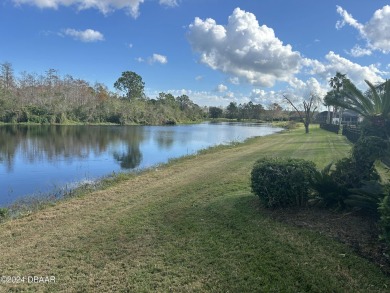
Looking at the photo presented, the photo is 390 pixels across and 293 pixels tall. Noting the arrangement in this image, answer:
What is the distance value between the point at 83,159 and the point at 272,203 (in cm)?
1640

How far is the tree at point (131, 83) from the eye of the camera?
4275 inches

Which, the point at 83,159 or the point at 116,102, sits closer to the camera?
the point at 83,159

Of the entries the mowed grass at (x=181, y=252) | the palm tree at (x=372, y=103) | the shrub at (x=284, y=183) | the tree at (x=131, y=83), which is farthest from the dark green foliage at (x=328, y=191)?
the tree at (x=131, y=83)

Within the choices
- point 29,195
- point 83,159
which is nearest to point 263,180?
point 29,195

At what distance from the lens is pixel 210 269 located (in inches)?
161

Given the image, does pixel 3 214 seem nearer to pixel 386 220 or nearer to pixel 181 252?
pixel 181 252

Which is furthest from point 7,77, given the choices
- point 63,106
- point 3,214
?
point 3,214

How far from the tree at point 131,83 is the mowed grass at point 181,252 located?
10479cm

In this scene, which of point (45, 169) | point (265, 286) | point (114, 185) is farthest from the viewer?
point (45, 169)

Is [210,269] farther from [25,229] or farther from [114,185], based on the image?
[114,185]

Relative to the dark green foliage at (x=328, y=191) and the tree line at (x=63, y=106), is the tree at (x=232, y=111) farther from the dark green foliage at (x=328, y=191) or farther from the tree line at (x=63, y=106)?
the dark green foliage at (x=328, y=191)

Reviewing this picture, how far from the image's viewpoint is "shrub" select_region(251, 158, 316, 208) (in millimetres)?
5595

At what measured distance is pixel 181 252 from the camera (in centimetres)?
463

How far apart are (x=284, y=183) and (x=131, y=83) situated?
359 ft
